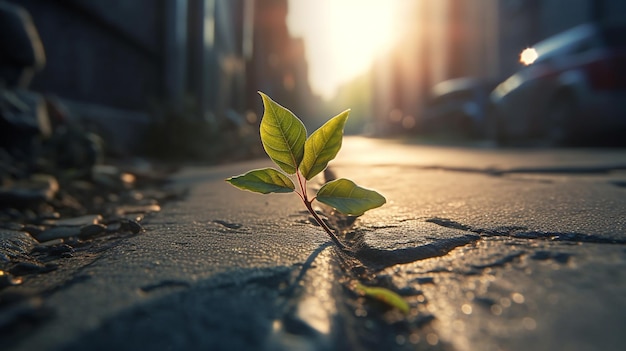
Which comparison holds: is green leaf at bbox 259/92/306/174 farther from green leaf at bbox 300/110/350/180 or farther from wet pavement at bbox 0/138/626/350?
wet pavement at bbox 0/138/626/350

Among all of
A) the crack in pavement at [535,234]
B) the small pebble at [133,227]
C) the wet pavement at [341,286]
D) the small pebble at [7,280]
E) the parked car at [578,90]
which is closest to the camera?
the wet pavement at [341,286]

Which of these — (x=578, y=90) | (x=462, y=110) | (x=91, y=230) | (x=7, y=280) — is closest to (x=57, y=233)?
(x=91, y=230)

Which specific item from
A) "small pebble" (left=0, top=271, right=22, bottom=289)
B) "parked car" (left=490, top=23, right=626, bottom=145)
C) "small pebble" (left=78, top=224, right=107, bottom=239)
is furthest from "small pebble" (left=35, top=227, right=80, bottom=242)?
"parked car" (left=490, top=23, right=626, bottom=145)

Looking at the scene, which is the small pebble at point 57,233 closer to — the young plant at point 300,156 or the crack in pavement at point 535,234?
the young plant at point 300,156

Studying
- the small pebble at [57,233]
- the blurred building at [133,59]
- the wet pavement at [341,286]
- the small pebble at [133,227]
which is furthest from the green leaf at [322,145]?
the blurred building at [133,59]

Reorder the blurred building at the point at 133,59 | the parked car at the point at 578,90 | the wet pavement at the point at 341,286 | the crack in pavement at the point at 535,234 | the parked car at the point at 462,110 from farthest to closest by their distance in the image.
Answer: the parked car at the point at 462,110 < the parked car at the point at 578,90 < the blurred building at the point at 133,59 < the crack in pavement at the point at 535,234 < the wet pavement at the point at 341,286

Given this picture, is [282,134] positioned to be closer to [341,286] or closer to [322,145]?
[322,145]

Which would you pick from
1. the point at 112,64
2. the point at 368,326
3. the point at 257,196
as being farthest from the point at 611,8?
the point at 368,326
